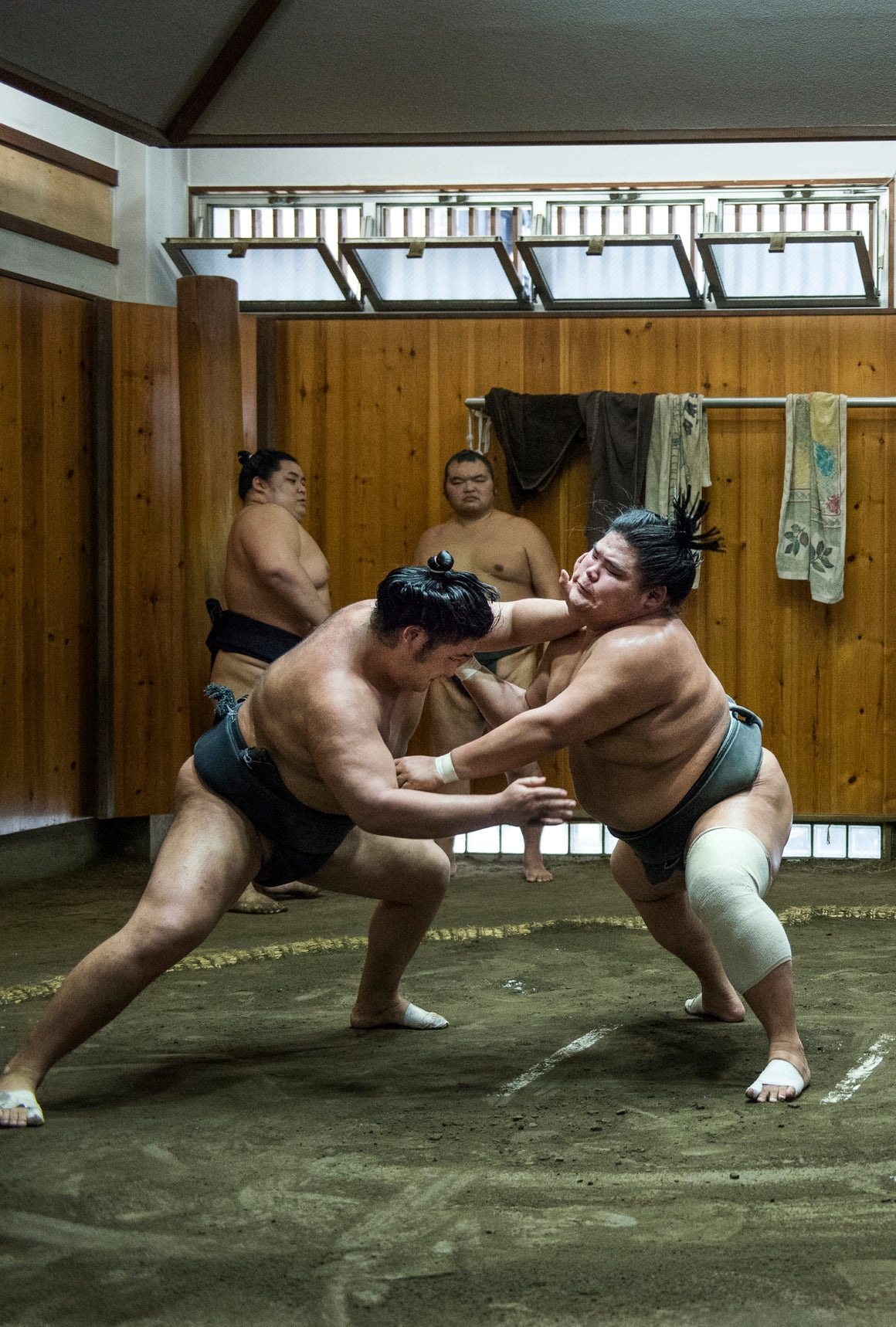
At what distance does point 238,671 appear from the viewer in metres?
3.73

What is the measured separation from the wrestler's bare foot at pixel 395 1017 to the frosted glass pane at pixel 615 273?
303cm

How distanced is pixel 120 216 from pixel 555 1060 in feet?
11.8

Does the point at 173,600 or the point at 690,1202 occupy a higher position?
the point at 173,600

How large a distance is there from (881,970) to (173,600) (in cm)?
268

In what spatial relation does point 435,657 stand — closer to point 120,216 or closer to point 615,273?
point 615,273

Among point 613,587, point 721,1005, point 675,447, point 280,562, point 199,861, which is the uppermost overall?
point 675,447

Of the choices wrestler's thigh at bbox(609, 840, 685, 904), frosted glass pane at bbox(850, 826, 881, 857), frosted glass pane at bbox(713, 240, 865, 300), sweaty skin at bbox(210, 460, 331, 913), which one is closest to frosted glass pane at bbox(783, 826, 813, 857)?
frosted glass pane at bbox(850, 826, 881, 857)

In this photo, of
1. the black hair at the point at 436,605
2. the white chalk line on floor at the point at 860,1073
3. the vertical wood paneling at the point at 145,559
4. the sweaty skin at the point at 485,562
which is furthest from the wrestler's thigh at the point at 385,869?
the vertical wood paneling at the point at 145,559

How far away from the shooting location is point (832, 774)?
4.60 meters

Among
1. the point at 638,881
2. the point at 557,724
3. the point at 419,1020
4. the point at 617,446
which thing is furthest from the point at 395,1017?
the point at 617,446

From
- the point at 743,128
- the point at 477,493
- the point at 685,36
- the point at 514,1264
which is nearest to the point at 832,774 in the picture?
the point at 477,493

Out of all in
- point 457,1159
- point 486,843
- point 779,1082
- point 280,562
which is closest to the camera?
point 457,1159

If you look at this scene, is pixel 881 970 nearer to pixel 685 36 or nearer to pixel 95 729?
pixel 685 36

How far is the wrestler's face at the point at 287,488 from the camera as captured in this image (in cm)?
384
